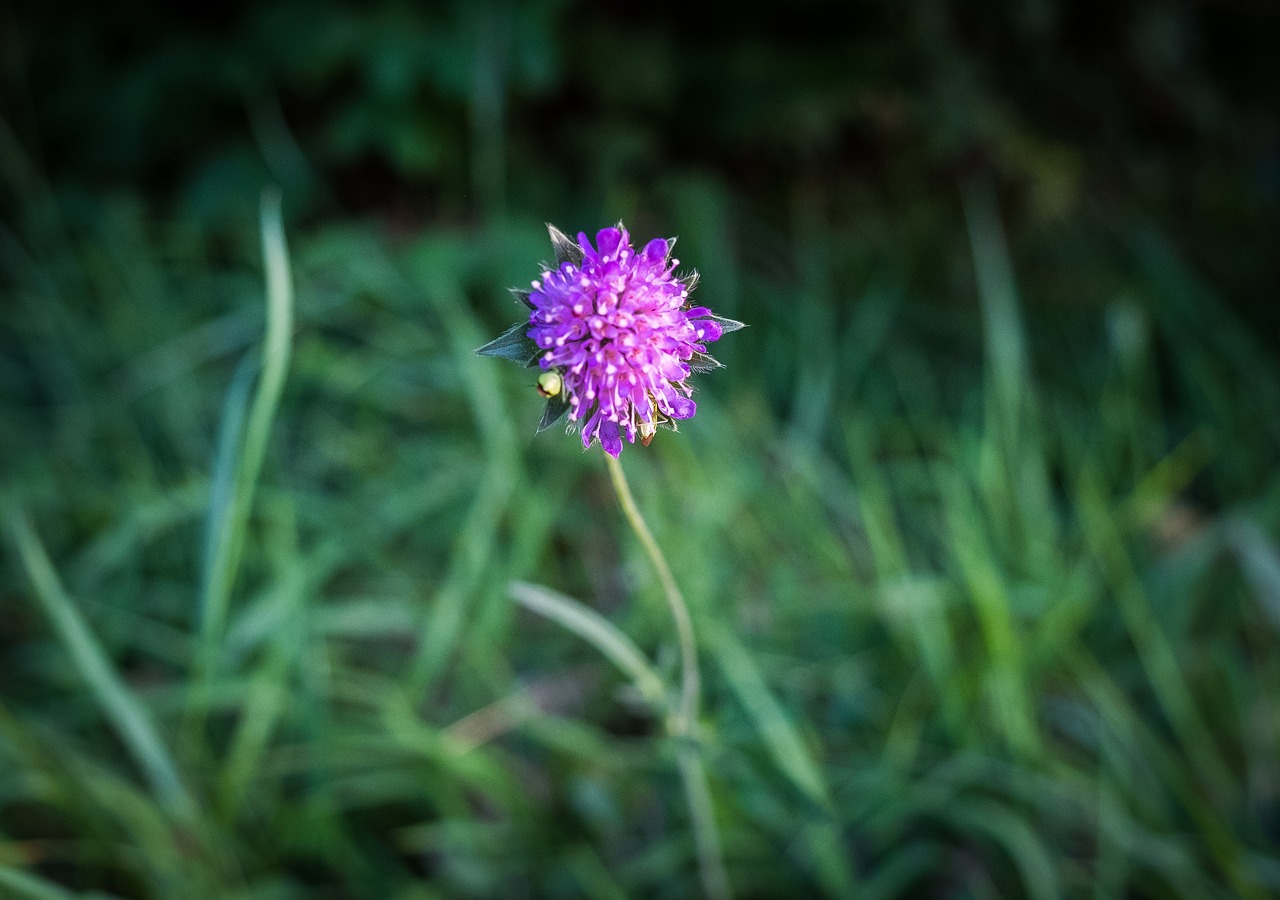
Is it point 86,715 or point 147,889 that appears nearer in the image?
point 147,889

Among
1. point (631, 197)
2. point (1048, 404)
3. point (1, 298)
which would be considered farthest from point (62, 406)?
point (1048, 404)

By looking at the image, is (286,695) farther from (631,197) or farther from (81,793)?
(631,197)

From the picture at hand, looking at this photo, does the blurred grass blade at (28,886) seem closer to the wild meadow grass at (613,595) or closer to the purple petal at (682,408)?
the wild meadow grass at (613,595)

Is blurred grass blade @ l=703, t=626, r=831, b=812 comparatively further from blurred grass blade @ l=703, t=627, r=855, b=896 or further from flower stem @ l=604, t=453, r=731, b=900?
flower stem @ l=604, t=453, r=731, b=900

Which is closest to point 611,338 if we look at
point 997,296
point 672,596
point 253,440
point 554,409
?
point 554,409

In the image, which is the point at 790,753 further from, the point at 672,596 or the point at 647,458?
the point at 647,458

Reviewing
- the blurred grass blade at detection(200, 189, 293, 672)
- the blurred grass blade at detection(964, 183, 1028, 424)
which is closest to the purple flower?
the blurred grass blade at detection(200, 189, 293, 672)
